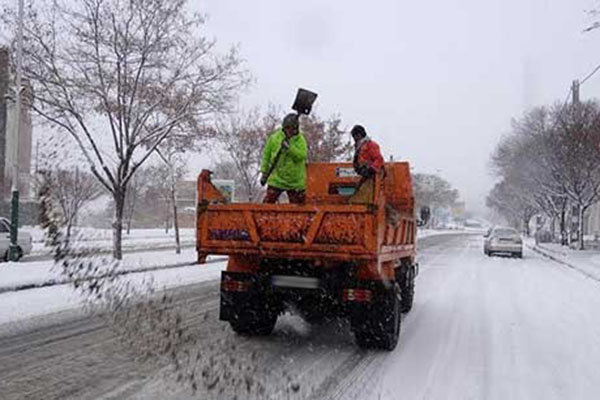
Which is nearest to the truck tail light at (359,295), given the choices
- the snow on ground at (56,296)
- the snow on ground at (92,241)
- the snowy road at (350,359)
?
the snowy road at (350,359)

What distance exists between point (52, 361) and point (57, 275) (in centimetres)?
846

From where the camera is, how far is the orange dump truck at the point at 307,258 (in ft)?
20.9

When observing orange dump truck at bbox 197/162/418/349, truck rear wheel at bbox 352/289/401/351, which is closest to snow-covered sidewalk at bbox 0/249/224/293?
orange dump truck at bbox 197/162/418/349

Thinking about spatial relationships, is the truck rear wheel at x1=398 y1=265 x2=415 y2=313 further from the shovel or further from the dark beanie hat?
the shovel

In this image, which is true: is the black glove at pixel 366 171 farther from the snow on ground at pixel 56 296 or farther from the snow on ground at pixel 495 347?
the snow on ground at pixel 56 296

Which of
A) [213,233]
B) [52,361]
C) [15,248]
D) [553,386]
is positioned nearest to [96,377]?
[52,361]

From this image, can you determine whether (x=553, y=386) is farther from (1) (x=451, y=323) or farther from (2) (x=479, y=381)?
(1) (x=451, y=323)

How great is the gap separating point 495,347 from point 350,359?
209cm

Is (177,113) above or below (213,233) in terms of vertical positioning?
above

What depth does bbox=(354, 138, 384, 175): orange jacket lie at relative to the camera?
297 inches

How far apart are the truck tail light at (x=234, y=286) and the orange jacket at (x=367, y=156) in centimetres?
195

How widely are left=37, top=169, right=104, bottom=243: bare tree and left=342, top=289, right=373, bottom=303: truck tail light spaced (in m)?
5.87

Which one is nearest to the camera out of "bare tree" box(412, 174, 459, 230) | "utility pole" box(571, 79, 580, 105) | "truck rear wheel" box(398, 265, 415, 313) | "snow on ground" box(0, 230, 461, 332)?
"truck rear wheel" box(398, 265, 415, 313)

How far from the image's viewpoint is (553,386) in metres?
5.96
